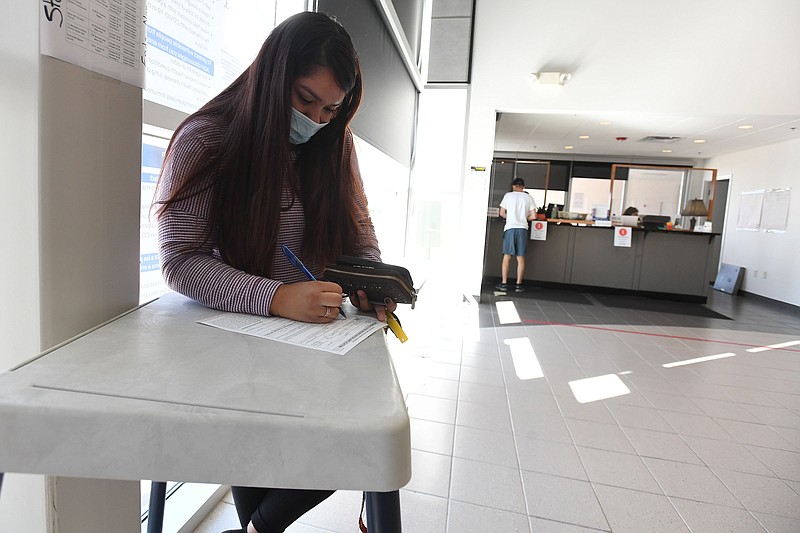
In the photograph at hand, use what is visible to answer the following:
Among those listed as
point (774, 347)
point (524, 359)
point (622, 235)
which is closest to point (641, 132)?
point (622, 235)

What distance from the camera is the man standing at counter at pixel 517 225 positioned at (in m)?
6.69

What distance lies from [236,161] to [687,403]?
122 inches

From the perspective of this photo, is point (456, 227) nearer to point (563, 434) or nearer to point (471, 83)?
point (471, 83)

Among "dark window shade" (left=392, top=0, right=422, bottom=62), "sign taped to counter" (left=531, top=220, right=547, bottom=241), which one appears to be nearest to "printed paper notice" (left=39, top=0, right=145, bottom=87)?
"dark window shade" (left=392, top=0, right=422, bottom=62)

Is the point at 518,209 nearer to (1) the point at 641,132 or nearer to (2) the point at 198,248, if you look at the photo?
(1) the point at 641,132

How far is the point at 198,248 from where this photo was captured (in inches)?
36.4

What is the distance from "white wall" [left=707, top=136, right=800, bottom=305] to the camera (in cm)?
680

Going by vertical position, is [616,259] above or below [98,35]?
below

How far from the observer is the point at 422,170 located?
6191mm

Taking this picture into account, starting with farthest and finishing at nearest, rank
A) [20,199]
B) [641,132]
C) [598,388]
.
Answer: [641,132] < [598,388] < [20,199]

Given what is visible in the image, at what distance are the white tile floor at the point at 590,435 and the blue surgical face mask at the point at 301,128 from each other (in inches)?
51.6

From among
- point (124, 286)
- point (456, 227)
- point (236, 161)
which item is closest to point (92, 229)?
point (124, 286)

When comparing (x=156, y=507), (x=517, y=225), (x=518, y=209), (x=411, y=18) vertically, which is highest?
(x=411, y=18)

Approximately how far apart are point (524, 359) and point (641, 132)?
5.56 m
